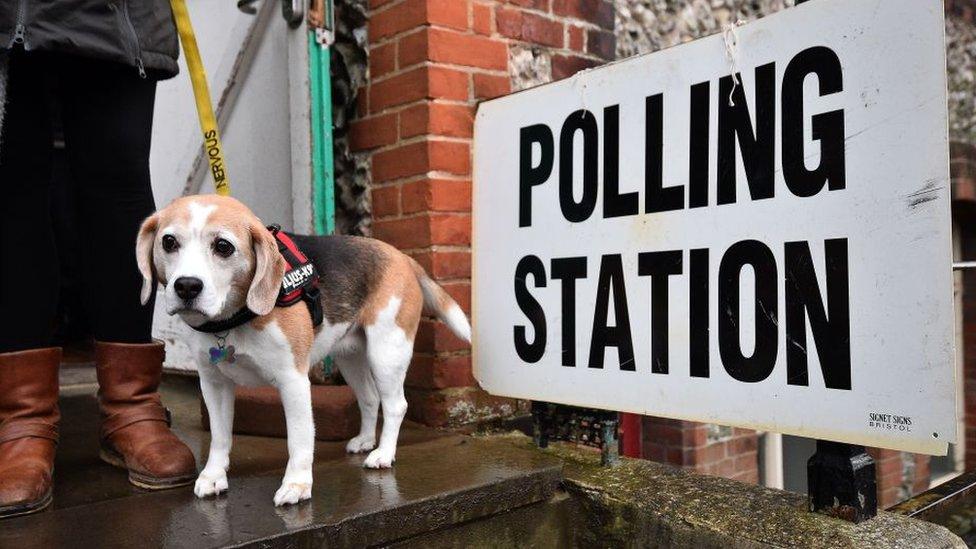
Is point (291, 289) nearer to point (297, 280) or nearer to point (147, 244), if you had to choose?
point (297, 280)

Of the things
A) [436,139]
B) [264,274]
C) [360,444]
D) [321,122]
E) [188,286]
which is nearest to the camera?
[188,286]

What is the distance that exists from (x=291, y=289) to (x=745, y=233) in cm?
102

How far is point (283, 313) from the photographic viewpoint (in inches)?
67.0

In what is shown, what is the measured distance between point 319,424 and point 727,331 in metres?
1.23

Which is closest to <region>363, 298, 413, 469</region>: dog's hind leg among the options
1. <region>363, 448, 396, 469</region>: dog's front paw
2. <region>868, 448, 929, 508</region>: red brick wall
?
<region>363, 448, 396, 469</region>: dog's front paw

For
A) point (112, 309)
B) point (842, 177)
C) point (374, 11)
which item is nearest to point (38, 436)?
point (112, 309)

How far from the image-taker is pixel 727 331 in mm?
1779

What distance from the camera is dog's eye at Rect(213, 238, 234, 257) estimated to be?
5.08ft

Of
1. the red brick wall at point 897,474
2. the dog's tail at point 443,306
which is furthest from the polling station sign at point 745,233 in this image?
the red brick wall at point 897,474

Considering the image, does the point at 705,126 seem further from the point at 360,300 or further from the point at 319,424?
the point at 319,424

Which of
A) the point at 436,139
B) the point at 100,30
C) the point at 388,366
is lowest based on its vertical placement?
the point at 388,366

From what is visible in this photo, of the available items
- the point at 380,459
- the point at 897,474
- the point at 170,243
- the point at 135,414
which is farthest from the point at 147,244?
the point at 897,474

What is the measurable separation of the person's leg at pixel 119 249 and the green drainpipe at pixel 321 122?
0.68 metres

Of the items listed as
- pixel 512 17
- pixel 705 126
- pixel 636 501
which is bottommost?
pixel 636 501
